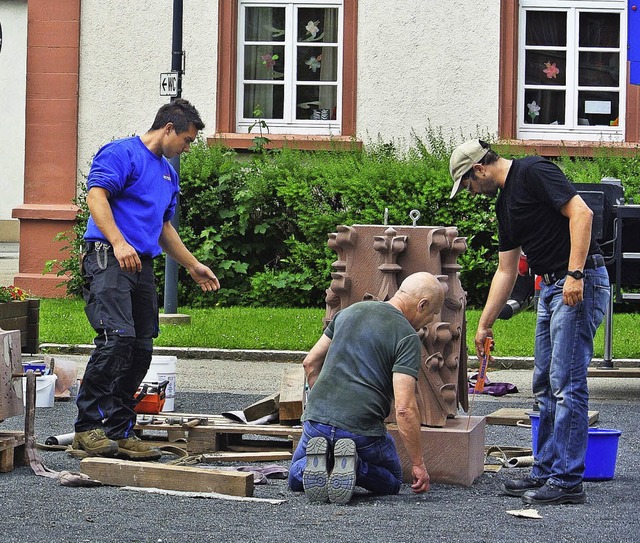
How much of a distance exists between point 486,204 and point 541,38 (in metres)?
3.38

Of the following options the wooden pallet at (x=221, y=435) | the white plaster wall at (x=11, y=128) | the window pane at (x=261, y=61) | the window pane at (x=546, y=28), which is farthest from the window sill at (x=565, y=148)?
the white plaster wall at (x=11, y=128)

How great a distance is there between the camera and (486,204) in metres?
16.2

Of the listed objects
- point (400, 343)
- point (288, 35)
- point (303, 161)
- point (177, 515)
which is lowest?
point (177, 515)

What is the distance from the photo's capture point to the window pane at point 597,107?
1820cm

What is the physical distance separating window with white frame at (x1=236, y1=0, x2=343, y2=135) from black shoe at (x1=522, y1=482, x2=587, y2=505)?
1248 cm

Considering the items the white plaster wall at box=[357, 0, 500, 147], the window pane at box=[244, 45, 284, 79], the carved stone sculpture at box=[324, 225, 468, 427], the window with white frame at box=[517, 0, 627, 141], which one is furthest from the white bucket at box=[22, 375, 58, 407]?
the window with white frame at box=[517, 0, 627, 141]

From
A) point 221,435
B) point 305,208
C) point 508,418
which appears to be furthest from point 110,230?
point 305,208

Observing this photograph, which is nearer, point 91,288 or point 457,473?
point 457,473

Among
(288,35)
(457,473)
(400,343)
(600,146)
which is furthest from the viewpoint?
(288,35)

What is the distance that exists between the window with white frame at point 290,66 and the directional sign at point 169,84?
4.40 m

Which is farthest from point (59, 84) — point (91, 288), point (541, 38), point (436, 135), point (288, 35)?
point (91, 288)

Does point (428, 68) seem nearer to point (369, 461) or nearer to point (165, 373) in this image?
point (165, 373)

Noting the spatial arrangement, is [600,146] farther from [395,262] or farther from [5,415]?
[5,415]

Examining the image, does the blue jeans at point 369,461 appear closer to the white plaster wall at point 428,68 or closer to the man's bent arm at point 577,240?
the man's bent arm at point 577,240
